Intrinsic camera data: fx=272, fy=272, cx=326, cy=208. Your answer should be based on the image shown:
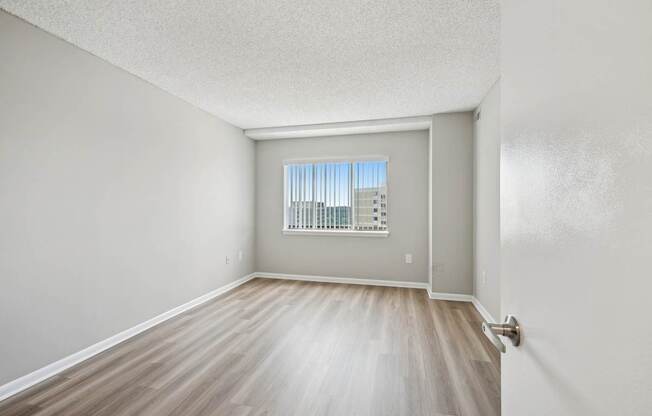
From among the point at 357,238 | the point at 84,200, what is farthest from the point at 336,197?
the point at 84,200

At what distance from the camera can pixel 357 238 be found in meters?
4.28

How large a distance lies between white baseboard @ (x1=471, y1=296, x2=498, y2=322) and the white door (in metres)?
2.59

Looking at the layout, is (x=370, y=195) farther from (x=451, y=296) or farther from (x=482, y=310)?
(x=482, y=310)

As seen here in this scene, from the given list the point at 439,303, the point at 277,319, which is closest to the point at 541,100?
the point at 277,319

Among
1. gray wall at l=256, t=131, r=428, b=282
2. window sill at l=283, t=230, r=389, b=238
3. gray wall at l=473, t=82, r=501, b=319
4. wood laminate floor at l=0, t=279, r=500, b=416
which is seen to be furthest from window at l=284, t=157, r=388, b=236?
wood laminate floor at l=0, t=279, r=500, b=416

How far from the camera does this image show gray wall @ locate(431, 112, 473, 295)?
351 centimetres

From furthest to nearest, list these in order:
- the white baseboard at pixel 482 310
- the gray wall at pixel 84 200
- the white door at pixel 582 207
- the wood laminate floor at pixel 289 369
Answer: the white baseboard at pixel 482 310 < the gray wall at pixel 84 200 < the wood laminate floor at pixel 289 369 < the white door at pixel 582 207

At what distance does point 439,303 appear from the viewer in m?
3.40

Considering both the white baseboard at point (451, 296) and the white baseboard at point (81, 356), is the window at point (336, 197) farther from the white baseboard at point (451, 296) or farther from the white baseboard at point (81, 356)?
the white baseboard at point (81, 356)

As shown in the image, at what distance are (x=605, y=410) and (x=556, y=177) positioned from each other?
34 cm

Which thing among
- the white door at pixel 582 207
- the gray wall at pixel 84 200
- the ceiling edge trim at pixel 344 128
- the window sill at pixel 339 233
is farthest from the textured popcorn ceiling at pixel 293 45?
the window sill at pixel 339 233

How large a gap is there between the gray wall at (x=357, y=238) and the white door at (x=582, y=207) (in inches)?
139

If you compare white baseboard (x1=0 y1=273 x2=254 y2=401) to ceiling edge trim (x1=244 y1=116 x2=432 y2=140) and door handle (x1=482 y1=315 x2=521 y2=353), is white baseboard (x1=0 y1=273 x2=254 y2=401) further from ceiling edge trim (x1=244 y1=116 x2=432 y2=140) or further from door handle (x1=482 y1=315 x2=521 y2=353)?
door handle (x1=482 y1=315 x2=521 y2=353)

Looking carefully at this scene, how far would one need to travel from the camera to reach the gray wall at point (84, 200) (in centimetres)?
175
